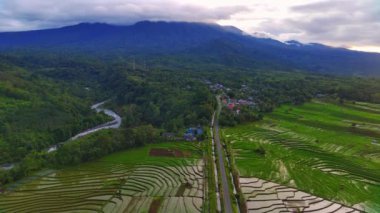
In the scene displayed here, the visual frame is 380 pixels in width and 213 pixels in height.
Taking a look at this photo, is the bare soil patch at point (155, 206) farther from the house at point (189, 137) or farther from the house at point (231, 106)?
the house at point (231, 106)

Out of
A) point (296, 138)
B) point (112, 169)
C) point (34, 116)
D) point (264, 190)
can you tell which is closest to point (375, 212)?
point (264, 190)

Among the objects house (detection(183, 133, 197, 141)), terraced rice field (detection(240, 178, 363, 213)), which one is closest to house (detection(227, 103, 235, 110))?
house (detection(183, 133, 197, 141))

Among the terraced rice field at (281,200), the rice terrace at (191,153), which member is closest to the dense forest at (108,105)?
the rice terrace at (191,153)

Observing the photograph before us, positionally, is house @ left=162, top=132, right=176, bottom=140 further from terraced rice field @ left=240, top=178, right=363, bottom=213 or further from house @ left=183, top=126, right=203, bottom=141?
terraced rice field @ left=240, top=178, right=363, bottom=213

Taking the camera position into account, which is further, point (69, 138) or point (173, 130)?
point (69, 138)

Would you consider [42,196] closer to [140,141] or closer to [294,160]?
[140,141]
